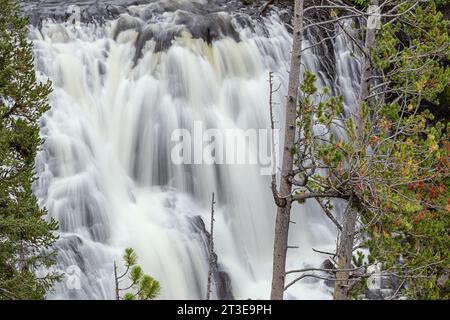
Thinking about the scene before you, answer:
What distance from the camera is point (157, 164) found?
1422 centimetres

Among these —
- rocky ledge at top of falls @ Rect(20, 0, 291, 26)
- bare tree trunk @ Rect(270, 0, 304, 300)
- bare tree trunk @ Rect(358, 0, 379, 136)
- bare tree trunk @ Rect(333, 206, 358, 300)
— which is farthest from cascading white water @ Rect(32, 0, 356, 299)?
bare tree trunk @ Rect(270, 0, 304, 300)

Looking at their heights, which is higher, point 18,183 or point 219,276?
point 18,183

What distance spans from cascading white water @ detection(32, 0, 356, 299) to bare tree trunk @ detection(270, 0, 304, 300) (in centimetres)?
613

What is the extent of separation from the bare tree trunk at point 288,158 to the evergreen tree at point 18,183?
3.82 meters

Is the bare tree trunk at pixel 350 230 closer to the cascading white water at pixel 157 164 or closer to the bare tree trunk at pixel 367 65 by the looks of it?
the bare tree trunk at pixel 367 65

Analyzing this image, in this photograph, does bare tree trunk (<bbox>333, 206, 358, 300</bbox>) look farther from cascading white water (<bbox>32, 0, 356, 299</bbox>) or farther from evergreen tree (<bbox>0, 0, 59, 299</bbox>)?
cascading white water (<bbox>32, 0, 356, 299</bbox>)

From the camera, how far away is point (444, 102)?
1655cm

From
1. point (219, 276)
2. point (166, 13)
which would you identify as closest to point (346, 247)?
point (219, 276)

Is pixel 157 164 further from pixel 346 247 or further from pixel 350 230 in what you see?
pixel 346 247

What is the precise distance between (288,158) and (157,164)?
862 cm

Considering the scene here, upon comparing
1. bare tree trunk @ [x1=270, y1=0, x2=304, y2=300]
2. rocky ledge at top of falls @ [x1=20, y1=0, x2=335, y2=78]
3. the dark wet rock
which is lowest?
the dark wet rock

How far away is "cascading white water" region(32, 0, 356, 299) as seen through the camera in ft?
40.0

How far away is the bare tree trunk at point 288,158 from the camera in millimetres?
5832
